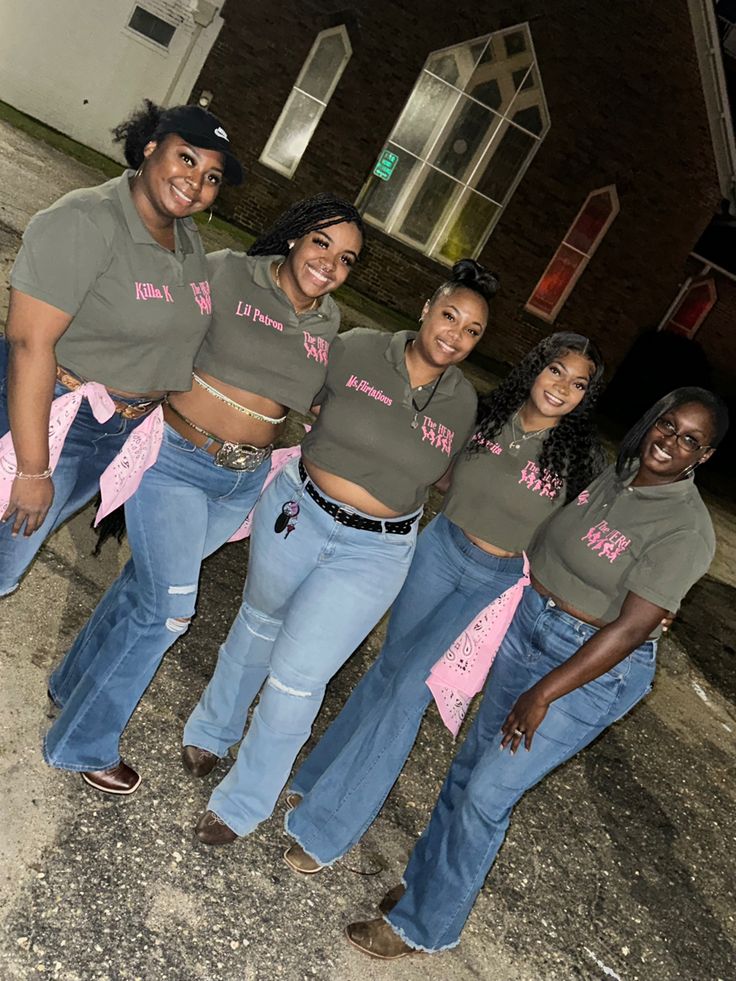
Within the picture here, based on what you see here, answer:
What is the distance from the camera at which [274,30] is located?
1623 centimetres

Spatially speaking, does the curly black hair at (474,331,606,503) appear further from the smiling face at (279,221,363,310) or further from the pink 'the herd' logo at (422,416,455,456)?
the smiling face at (279,221,363,310)

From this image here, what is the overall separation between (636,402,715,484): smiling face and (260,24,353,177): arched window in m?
15.6

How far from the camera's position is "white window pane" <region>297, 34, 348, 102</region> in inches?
642

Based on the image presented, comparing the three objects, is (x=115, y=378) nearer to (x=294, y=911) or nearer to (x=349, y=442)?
(x=349, y=442)

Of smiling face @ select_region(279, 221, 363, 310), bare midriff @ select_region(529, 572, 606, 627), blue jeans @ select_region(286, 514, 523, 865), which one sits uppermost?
smiling face @ select_region(279, 221, 363, 310)

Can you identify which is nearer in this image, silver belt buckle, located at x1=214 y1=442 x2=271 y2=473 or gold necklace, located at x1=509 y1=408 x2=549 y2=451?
silver belt buckle, located at x1=214 y1=442 x2=271 y2=473

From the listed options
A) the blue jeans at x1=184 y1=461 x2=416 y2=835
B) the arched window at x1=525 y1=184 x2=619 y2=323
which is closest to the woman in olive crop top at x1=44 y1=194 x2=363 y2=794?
the blue jeans at x1=184 y1=461 x2=416 y2=835

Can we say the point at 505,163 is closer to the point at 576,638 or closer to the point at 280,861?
the point at 576,638

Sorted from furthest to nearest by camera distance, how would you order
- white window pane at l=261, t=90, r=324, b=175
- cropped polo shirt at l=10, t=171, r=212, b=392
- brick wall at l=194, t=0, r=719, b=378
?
white window pane at l=261, t=90, r=324, b=175 → brick wall at l=194, t=0, r=719, b=378 → cropped polo shirt at l=10, t=171, r=212, b=392

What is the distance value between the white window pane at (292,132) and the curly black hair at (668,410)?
15.5 meters

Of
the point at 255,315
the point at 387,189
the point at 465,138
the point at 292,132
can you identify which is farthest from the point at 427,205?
the point at 255,315

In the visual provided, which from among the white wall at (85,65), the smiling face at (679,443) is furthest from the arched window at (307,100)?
the smiling face at (679,443)

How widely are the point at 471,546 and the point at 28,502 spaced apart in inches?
61.2

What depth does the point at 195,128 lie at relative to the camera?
2613 millimetres
